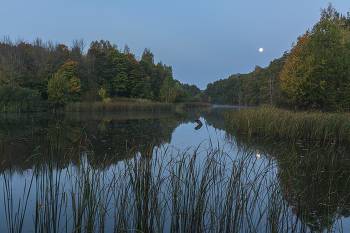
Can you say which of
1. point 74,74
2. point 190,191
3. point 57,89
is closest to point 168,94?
point 74,74

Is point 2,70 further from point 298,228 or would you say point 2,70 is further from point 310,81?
point 298,228

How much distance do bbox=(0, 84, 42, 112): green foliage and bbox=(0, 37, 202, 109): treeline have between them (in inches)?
8.0

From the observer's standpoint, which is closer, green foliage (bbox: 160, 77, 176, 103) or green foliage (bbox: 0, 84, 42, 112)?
green foliage (bbox: 0, 84, 42, 112)

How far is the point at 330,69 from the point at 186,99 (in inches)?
1162

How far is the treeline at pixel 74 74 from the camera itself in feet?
79.7

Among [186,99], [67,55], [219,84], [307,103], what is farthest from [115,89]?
[219,84]

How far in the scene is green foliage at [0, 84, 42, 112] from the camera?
19391mm

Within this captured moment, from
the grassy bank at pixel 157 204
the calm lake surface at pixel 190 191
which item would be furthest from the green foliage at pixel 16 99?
the grassy bank at pixel 157 204

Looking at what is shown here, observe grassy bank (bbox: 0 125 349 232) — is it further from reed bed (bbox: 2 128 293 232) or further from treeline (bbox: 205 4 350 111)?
treeline (bbox: 205 4 350 111)

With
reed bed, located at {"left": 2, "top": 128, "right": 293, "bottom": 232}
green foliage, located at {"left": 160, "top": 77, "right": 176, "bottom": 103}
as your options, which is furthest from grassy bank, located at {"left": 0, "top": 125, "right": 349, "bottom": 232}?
green foliage, located at {"left": 160, "top": 77, "right": 176, "bottom": 103}

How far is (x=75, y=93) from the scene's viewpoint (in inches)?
1053

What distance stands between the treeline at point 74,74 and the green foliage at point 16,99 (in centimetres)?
20

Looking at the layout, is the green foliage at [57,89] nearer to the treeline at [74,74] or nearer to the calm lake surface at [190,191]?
the treeline at [74,74]

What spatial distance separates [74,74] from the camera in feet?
93.8
